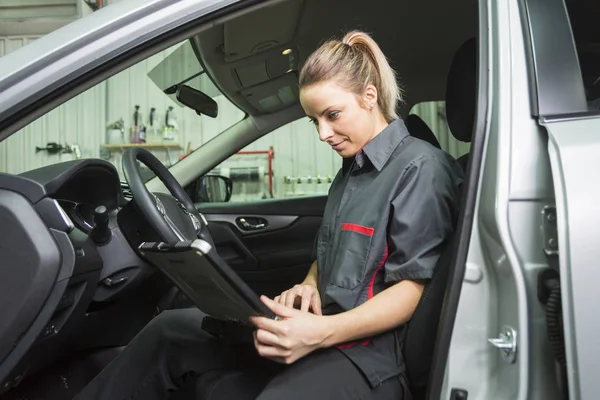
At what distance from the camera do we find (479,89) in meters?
0.88

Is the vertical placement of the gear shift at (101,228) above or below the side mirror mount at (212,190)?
below

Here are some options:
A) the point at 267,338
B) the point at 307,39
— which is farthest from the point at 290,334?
the point at 307,39

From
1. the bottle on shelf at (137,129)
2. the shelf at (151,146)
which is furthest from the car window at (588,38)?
the bottle on shelf at (137,129)

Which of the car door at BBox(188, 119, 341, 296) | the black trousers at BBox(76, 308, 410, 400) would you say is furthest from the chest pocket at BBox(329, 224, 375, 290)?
the car door at BBox(188, 119, 341, 296)

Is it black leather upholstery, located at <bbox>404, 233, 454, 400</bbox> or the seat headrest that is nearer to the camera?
black leather upholstery, located at <bbox>404, 233, 454, 400</bbox>

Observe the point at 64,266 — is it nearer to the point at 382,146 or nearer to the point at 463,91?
the point at 382,146

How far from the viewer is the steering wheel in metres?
1.04

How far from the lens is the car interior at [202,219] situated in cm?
93

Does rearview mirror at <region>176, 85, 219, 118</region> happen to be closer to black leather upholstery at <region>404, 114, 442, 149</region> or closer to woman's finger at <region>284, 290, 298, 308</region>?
black leather upholstery at <region>404, 114, 442, 149</region>

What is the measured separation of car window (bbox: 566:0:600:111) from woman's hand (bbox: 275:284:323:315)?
81 cm

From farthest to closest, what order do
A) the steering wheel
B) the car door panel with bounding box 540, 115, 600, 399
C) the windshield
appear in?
1. the windshield
2. the steering wheel
3. the car door panel with bounding box 540, 115, 600, 399

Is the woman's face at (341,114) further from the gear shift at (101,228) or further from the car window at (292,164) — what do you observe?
the car window at (292,164)

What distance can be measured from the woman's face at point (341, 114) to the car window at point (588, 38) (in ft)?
1.79

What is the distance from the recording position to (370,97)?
1101mm
